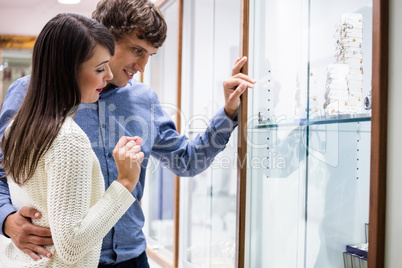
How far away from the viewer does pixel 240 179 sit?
4.50 feet

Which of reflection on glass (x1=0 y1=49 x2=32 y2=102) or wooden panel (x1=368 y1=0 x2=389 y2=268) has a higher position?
reflection on glass (x1=0 y1=49 x2=32 y2=102)

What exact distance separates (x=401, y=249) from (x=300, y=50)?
0.69 meters

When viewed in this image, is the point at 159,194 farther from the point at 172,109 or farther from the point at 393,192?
the point at 393,192

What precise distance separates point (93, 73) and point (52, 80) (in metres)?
0.10

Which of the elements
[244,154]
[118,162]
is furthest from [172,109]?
[118,162]

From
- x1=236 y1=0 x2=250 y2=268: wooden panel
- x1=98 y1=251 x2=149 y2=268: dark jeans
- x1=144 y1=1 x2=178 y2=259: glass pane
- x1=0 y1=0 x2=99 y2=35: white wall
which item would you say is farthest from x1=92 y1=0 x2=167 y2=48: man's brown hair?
x1=0 y1=0 x2=99 y2=35: white wall

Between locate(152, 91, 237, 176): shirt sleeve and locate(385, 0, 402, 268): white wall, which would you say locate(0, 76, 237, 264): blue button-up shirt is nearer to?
locate(152, 91, 237, 176): shirt sleeve

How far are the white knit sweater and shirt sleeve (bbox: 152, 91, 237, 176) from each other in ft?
1.69

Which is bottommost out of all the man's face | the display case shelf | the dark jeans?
the dark jeans

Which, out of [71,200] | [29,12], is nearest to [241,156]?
[71,200]

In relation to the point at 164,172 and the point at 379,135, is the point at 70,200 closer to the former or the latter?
the point at 379,135

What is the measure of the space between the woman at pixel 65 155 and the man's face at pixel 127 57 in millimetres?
298

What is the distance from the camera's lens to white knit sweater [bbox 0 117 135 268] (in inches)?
35.3

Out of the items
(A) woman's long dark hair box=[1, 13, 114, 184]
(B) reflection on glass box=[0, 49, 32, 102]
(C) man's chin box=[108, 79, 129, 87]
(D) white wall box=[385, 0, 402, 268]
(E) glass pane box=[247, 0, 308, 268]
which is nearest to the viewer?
(D) white wall box=[385, 0, 402, 268]
